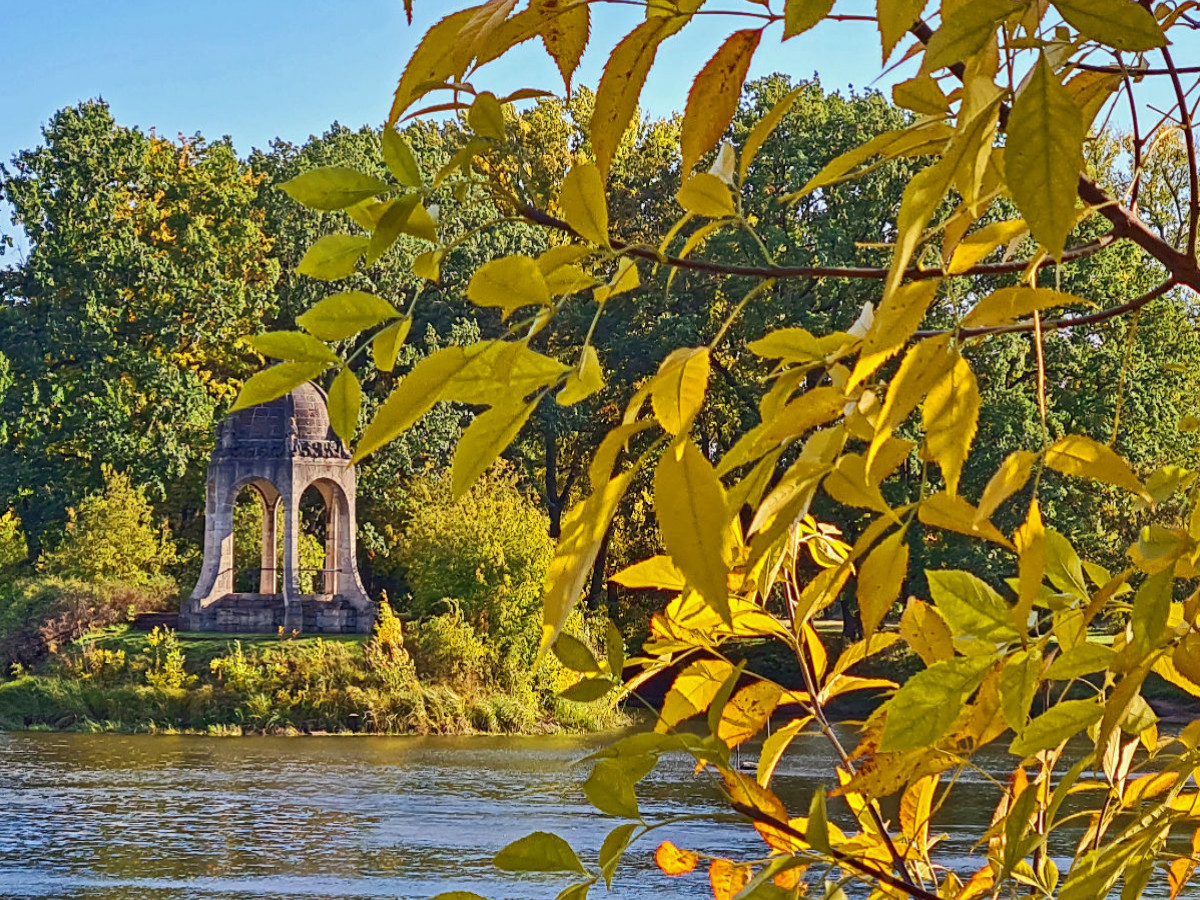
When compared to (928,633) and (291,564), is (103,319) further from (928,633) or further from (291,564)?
(928,633)

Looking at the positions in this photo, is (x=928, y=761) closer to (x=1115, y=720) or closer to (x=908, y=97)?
(x=1115, y=720)

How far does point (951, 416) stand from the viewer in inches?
21.8

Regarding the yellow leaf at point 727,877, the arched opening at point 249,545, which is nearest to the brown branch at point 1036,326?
the yellow leaf at point 727,877

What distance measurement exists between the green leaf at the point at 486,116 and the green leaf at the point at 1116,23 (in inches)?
7.7

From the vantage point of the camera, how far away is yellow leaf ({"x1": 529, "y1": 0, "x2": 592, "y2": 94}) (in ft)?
1.68

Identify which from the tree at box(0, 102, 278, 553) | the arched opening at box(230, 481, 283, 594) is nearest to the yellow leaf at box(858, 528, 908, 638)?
the arched opening at box(230, 481, 283, 594)

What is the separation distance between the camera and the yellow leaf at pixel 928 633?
89 centimetres

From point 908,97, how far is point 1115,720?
27 cm

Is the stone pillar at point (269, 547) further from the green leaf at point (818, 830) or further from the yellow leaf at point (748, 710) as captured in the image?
the green leaf at point (818, 830)

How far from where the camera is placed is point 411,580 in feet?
78.7

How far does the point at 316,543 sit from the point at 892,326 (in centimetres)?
2592

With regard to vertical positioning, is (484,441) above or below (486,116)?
below

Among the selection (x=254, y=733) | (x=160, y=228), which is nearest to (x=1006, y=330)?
(x=254, y=733)

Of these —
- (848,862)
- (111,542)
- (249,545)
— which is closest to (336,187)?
(848,862)
